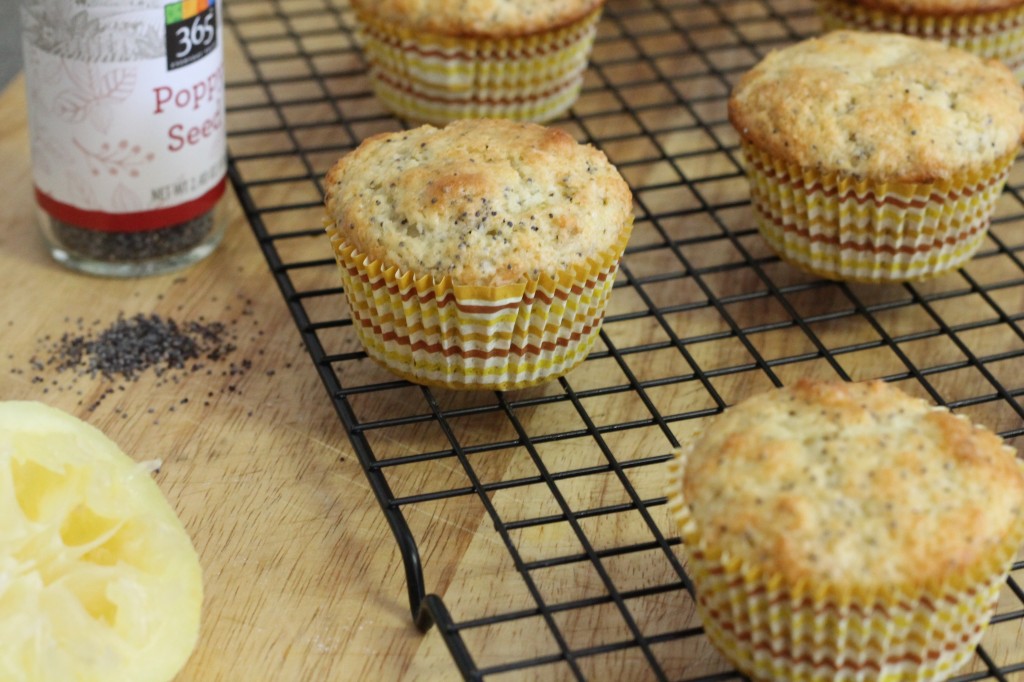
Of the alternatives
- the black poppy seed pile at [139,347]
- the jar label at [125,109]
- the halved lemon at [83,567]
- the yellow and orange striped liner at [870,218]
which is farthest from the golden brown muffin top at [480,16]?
the halved lemon at [83,567]

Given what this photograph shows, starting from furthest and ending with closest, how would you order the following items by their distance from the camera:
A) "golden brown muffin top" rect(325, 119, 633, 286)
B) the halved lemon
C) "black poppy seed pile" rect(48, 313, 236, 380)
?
1. "black poppy seed pile" rect(48, 313, 236, 380)
2. "golden brown muffin top" rect(325, 119, 633, 286)
3. the halved lemon

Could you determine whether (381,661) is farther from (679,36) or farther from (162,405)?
(679,36)

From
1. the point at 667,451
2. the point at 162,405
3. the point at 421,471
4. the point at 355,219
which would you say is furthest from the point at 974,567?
the point at 162,405

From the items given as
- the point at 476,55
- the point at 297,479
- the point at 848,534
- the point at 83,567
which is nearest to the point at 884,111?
the point at 476,55

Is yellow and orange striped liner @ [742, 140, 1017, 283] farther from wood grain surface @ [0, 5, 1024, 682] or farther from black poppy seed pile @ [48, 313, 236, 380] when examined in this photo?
black poppy seed pile @ [48, 313, 236, 380]

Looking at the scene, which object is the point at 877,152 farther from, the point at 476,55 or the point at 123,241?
the point at 123,241

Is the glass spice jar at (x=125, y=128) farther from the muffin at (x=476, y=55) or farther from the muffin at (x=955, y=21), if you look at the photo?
the muffin at (x=955, y=21)

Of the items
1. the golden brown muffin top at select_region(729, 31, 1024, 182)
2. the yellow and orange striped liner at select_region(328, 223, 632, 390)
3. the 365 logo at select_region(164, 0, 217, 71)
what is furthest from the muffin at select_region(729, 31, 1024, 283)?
the 365 logo at select_region(164, 0, 217, 71)

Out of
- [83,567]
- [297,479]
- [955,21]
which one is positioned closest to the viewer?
[83,567]
